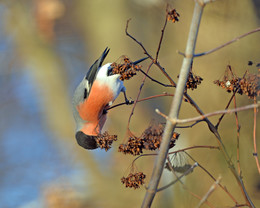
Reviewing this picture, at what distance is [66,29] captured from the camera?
328 centimetres

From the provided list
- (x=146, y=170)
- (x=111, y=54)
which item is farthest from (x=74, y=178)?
(x=111, y=54)

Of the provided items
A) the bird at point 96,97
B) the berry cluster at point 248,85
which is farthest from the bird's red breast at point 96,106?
the berry cluster at point 248,85

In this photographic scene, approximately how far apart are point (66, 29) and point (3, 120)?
929mm

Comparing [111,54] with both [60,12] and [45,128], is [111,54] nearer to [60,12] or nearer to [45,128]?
[60,12]

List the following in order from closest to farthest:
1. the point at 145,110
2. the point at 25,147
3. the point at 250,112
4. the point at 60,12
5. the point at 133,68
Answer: the point at 133,68, the point at 250,112, the point at 145,110, the point at 60,12, the point at 25,147

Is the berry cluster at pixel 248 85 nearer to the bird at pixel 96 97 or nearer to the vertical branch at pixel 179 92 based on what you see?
the vertical branch at pixel 179 92

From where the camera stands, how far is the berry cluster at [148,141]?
2.75 ft

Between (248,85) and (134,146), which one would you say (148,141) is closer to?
(134,146)

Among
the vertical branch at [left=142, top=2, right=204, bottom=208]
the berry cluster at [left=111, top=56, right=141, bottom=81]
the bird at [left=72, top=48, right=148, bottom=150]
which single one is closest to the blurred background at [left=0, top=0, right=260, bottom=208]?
the bird at [left=72, top=48, right=148, bottom=150]

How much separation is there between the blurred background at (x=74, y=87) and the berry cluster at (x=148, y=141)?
1835 mm

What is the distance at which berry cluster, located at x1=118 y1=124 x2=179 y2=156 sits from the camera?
84cm

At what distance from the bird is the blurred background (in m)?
0.91

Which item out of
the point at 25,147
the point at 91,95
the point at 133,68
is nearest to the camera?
the point at 133,68

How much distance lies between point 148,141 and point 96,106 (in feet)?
3.17
